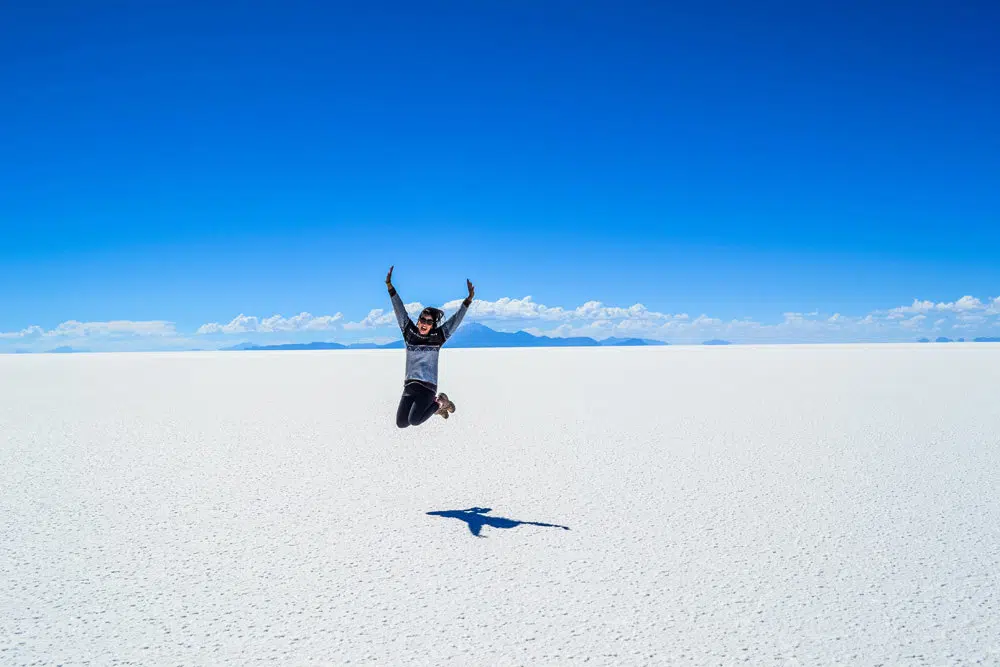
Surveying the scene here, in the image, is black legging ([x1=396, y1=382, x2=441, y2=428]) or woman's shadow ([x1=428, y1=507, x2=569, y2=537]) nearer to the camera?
woman's shadow ([x1=428, y1=507, x2=569, y2=537])

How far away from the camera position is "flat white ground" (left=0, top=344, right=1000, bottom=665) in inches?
141

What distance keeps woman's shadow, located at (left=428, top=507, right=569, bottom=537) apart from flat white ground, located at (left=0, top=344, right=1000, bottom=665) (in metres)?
0.06

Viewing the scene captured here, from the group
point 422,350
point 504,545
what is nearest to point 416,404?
point 422,350

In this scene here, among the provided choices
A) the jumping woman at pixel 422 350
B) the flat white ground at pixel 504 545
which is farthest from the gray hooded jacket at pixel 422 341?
the flat white ground at pixel 504 545

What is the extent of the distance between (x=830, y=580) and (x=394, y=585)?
Result: 9.18ft

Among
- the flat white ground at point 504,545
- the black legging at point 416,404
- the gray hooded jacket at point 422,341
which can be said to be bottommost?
the flat white ground at point 504,545

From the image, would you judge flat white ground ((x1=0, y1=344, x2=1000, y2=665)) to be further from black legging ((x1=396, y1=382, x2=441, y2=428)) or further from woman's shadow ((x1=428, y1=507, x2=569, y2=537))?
black legging ((x1=396, y1=382, x2=441, y2=428))

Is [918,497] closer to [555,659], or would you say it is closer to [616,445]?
[616,445]

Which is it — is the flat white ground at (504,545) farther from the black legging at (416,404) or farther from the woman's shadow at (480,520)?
the black legging at (416,404)

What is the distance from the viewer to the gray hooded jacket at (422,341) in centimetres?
662

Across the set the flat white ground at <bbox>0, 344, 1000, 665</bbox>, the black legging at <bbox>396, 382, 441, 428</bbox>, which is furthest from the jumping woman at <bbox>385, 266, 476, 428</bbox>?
the flat white ground at <bbox>0, 344, 1000, 665</bbox>

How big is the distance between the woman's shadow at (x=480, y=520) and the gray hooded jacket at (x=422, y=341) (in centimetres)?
130

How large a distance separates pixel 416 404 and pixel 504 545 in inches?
81.8

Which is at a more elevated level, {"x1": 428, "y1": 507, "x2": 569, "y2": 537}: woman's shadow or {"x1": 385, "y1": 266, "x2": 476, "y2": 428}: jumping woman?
{"x1": 385, "y1": 266, "x2": 476, "y2": 428}: jumping woman
